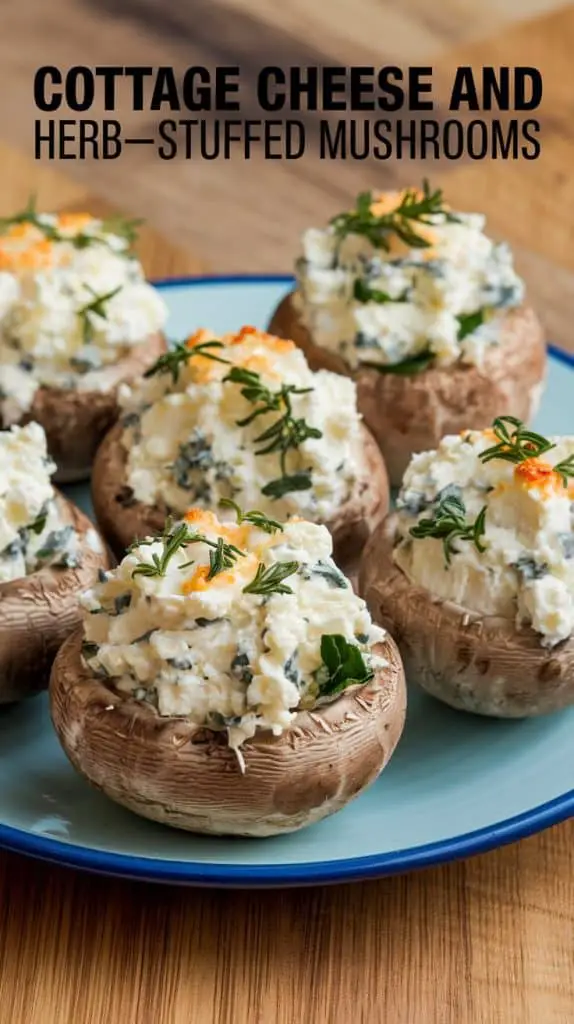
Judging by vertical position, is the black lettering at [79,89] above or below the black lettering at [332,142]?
above

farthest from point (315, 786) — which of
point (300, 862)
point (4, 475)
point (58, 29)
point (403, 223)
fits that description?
point (58, 29)

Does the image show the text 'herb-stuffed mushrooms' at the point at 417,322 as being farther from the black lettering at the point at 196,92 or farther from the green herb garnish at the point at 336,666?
the black lettering at the point at 196,92

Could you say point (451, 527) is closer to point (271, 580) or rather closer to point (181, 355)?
point (271, 580)

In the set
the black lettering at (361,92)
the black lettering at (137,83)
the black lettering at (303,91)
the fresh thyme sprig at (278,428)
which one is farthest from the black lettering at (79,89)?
the fresh thyme sprig at (278,428)

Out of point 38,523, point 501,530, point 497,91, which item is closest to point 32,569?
point 38,523

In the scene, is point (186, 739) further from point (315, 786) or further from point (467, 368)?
point (467, 368)

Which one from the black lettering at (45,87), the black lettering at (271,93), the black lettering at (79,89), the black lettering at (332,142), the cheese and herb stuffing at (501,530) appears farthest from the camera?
the black lettering at (271,93)

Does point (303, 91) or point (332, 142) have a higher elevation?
point (303, 91)
